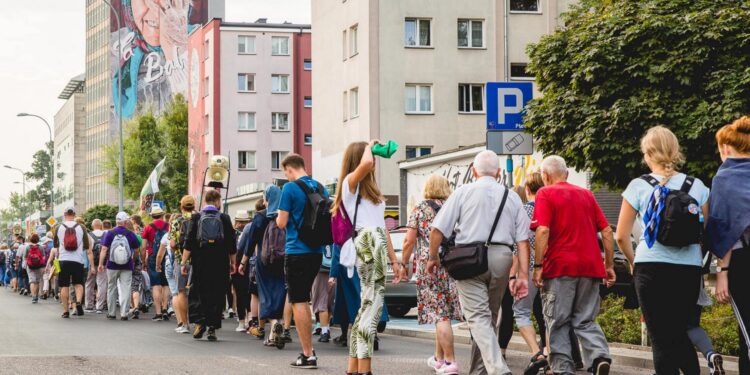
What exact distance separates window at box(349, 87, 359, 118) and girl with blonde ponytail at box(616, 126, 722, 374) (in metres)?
41.9

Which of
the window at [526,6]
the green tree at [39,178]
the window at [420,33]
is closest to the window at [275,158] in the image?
the window at [420,33]

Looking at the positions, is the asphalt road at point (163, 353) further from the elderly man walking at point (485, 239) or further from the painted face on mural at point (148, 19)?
the painted face on mural at point (148, 19)

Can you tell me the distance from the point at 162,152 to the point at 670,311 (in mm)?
86668

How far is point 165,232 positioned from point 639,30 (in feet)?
37.5

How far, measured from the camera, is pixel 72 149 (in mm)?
162375

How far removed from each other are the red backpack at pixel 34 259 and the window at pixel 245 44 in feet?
159

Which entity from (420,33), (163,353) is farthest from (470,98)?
(163,353)

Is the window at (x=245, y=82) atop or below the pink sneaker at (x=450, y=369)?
atop

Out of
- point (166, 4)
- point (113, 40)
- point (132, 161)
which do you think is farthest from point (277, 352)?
point (113, 40)

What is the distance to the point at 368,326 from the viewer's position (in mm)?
9195

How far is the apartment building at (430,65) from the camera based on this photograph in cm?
4769

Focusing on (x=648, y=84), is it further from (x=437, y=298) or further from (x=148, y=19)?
(x=148, y=19)

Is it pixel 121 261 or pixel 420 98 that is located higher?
pixel 420 98

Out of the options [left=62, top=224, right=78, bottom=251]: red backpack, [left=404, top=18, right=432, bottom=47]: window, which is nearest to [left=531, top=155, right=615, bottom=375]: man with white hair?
[left=62, top=224, right=78, bottom=251]: red backpack
